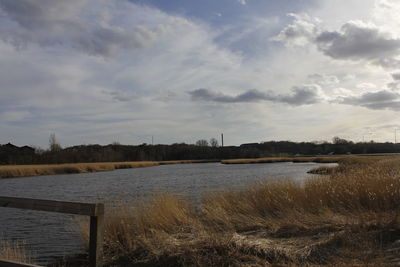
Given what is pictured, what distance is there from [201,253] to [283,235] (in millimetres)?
2120

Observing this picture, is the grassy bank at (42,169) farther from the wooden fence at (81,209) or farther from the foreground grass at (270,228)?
the wooden fence at (81,209)

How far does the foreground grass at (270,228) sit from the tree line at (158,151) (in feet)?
231

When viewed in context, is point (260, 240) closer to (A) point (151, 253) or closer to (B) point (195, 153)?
(A) point (151, 253)

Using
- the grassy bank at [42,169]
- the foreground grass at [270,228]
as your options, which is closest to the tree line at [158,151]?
the grassy bank at [42,169]

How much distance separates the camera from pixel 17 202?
528 cm

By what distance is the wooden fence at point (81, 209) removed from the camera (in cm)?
490

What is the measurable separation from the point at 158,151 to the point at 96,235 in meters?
120

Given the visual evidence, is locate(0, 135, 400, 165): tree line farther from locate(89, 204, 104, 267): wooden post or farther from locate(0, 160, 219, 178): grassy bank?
locate(89, 204, 104, 267): wooden post

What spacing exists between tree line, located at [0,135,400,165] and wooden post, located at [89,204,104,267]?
74.3 metres

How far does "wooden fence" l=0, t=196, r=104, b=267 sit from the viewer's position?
4.90 metres

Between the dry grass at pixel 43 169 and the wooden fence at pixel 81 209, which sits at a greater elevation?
the wooden fence at pixel 81 209

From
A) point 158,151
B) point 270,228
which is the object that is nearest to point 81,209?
point 270,228

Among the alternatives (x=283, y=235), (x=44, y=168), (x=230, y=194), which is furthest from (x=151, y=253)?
(x=44, y=168)

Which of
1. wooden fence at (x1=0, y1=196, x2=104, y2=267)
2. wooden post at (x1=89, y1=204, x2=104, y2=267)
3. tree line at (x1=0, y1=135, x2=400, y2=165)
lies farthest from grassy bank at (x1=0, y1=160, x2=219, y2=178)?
wooden post at (x1=89, y1=204, x2=104, y2=267)
